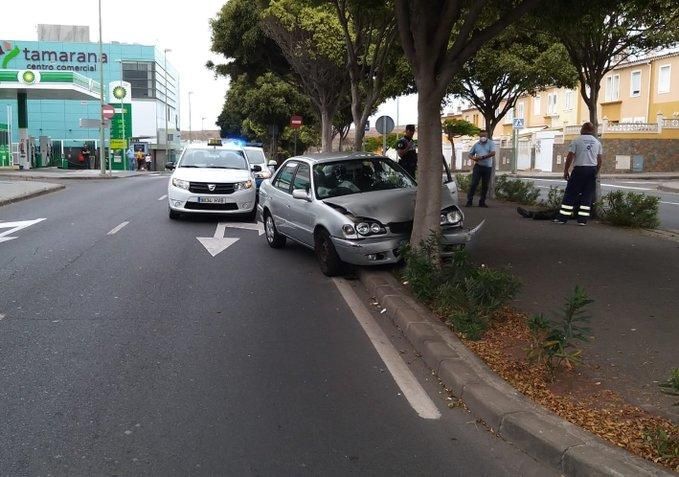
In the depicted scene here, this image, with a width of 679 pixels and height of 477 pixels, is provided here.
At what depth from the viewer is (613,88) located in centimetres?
4525

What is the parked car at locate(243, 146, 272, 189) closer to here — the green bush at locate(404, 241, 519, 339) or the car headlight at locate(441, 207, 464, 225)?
the car headlight at locate(441, 207, 464, 225)

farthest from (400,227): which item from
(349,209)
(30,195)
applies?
(30,195)

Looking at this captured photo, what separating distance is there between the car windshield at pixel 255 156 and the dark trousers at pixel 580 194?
9.39 metres

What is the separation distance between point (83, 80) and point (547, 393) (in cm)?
3952

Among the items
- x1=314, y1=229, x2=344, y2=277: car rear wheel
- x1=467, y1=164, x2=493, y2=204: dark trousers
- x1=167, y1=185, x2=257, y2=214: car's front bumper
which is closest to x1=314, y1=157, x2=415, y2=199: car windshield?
x1=314, y1=229, x2=344, y2=277: car rear wheel

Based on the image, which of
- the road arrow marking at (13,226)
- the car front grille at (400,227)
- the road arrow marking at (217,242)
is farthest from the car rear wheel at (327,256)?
the road arrow marking at (13,226)

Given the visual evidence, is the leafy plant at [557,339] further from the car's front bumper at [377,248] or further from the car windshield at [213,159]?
the car windshield at [213,159]

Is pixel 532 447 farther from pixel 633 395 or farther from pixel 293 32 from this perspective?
pixel 293 32

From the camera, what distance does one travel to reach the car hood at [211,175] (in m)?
13.8

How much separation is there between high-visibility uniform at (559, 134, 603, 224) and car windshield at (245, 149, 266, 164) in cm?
938

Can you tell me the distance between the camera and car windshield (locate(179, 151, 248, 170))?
48.6 feet

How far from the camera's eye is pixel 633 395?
432cm

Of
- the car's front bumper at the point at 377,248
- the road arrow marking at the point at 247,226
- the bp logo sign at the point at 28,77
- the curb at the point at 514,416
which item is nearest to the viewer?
the curb at the point at 514,416

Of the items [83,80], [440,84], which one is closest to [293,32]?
[440,84]
